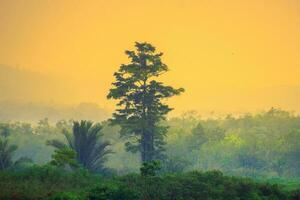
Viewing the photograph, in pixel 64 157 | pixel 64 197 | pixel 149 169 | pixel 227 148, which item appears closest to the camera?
pixel 64 197

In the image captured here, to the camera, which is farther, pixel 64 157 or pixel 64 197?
pixel 64 157

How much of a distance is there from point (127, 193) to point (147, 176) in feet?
13.1

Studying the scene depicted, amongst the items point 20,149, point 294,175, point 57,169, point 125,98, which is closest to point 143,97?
point 125,98

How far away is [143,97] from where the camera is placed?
52.4 metres

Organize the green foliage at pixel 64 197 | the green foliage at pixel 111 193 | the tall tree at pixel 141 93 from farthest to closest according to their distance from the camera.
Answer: the tall tree at pixel 141 93 < the green foliage at pixel 111 193 < the green foliage at pixel 64 197

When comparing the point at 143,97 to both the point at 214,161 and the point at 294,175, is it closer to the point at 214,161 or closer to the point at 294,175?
the point at 294,175

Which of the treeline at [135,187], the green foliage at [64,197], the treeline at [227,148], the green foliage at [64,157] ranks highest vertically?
the treeline at [227,148]

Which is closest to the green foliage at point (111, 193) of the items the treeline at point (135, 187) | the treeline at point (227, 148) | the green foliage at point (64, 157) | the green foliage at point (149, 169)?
the treeline at point (135, 187)

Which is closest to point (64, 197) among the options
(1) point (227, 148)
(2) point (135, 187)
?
(2) point (135, 187)

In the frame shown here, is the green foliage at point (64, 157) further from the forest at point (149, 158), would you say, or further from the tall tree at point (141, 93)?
the tall tree at point (141, 93)

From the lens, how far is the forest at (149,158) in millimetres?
31922

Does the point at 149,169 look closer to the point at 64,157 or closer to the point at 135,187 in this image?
the point at 135,187

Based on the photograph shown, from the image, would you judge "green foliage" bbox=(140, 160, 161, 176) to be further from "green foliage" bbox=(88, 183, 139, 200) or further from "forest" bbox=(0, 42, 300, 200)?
"green foliage" bbox=(88, 183, 139, 200)

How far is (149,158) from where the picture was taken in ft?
175
